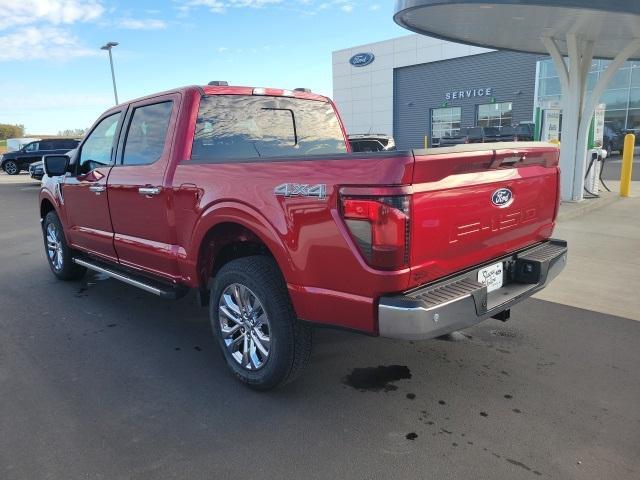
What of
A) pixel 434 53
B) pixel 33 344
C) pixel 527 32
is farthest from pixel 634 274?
pixel 434 53

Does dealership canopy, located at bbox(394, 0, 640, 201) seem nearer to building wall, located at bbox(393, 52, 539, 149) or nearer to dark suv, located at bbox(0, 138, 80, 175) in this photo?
building wall, located at bbox(393, 52, 539, 149)

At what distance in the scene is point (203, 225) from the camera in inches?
136

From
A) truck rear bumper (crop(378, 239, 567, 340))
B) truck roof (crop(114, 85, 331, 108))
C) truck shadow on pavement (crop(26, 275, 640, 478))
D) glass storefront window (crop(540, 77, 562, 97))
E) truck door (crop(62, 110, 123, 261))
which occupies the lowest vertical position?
truck shadow on pavement (crop(26, 275, 640, 478))

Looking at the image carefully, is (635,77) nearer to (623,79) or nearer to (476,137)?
(623,79)

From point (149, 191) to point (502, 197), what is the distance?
252 cm

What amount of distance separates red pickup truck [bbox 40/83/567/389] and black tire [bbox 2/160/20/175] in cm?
2767

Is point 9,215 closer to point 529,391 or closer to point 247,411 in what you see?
point 247,411

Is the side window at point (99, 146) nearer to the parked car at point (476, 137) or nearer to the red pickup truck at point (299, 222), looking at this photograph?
the red pickup truck at point (299, 222)

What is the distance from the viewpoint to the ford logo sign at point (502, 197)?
9.97 feet

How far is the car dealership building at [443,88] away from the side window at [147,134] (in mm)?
26121

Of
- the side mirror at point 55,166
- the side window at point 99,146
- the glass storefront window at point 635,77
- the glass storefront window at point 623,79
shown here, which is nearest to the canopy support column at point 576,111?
the side window at point 99,146

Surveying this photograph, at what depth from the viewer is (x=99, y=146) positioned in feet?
16.4

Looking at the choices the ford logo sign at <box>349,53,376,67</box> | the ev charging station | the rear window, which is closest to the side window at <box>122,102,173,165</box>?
the rear window

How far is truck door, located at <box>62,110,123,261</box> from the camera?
4668 mm
